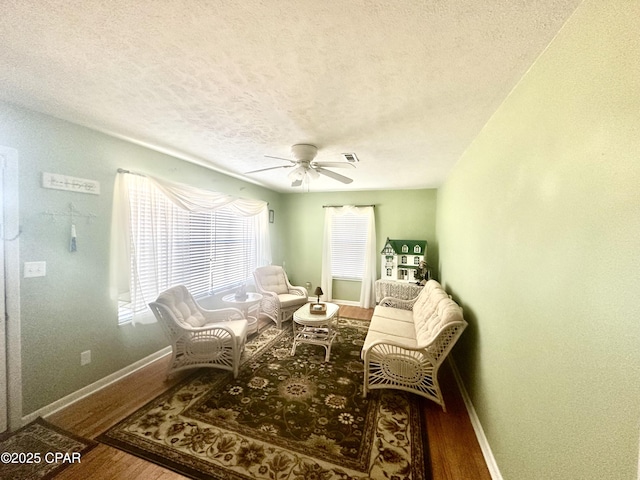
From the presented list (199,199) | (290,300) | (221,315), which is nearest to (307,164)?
(199,199)

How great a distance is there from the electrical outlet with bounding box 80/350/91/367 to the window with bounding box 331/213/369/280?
3990 millimetres

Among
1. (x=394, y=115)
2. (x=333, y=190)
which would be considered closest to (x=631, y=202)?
(x=394, y=115)

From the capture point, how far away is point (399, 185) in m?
4.47

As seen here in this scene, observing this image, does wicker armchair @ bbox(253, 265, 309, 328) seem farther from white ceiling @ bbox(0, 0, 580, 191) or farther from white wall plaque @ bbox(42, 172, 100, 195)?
white ceiling @ bbox(0, 0, 580, 191)

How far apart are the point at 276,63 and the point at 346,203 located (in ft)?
13.1

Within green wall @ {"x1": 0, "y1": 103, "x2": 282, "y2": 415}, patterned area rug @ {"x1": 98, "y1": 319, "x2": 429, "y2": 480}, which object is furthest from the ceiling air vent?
patterned area rug @ {"x1": 98, "y1": 319, "x2": 429, "y2": 480}

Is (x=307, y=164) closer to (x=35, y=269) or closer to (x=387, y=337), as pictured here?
(x=387, y=337)

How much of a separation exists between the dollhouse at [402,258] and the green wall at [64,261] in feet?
13.3

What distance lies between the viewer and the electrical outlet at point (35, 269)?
1852 millimetres

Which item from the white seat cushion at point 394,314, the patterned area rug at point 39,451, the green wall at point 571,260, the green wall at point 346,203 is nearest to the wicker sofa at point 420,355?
the green wall at point 571,260

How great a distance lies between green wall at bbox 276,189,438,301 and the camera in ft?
15.6

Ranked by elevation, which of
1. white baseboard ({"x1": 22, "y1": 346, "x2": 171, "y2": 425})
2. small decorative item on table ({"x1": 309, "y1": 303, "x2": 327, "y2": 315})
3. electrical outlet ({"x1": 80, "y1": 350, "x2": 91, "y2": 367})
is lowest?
white baseboard ({"x1": 22, "y1": 346, "x2": 171, "y2": 425})

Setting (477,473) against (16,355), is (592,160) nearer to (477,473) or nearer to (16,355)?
(477,473)

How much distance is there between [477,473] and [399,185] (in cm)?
395
